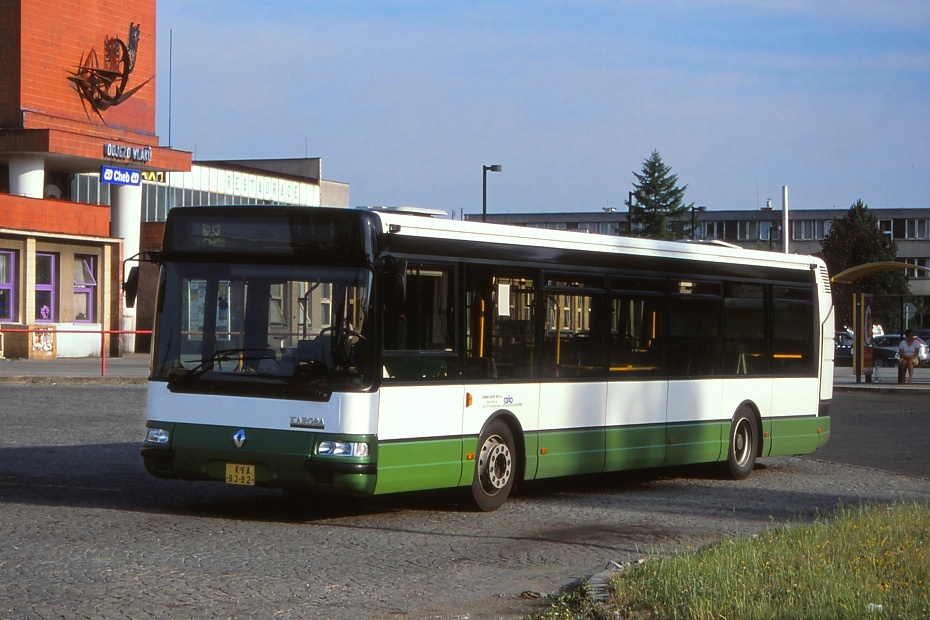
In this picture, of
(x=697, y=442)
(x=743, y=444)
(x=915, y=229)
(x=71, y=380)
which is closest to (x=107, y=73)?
(x=71, y=380)

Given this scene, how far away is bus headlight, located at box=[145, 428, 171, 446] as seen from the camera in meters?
12.2

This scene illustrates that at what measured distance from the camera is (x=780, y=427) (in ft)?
58.4

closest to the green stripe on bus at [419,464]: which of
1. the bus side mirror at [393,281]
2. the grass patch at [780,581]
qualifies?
the bus side mirror at [393,281]

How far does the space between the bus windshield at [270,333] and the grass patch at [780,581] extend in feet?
11.3

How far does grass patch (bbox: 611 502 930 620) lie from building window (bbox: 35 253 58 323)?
38.9 meters

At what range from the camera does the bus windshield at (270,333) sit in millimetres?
11695

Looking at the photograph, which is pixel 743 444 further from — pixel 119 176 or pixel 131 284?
pixel 119 176

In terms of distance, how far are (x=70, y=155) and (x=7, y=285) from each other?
5934mm

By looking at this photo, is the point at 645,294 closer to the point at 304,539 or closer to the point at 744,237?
the point at 304,539

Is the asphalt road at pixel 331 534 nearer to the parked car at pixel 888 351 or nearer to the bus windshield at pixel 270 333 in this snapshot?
the bus windshield at pixel 270 333

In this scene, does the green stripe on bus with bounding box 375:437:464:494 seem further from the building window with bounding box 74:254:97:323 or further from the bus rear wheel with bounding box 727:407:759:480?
the building window with bounding box 74:254:97:323

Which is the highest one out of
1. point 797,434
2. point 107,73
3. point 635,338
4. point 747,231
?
point 747,231

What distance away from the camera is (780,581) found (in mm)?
8305

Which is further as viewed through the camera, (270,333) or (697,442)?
(697,442)
